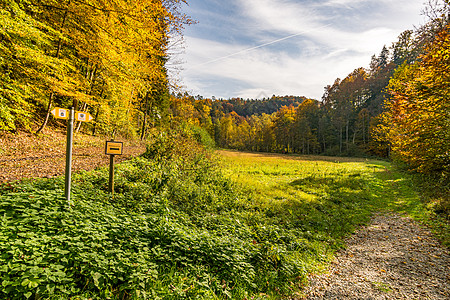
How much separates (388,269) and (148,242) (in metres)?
5.74

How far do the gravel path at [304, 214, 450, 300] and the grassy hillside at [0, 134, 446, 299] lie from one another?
16.7 inches

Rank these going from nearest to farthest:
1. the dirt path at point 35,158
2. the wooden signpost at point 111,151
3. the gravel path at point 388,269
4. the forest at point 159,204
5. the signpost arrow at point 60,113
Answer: the forest at point 159,204, the gravel path at point 388,269, the signpost arrow at point 60,113, the wooden signpost at point 111,151, the dirt path at point 35,158

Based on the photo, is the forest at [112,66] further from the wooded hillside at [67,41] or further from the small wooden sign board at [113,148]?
the small wooden sign board at [113,148]

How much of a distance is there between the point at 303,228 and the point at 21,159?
35.7ft

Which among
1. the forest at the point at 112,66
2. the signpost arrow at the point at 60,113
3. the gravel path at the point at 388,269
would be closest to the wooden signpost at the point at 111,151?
the signpost arrow at the point at 60,113

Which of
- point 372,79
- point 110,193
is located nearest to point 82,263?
point 110,193

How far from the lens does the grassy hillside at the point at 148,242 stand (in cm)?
265

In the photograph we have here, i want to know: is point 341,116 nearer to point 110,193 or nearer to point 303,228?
point 303,228

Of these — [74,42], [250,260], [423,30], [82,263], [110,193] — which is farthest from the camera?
[74,42]

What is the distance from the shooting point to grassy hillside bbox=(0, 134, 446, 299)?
265 centimetres

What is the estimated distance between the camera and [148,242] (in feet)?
12.3

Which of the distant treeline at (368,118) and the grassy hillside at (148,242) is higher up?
the distant treeline at (368,118)

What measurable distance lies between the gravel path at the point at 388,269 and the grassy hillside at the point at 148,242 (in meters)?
0.42

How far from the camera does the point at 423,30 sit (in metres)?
8.89
